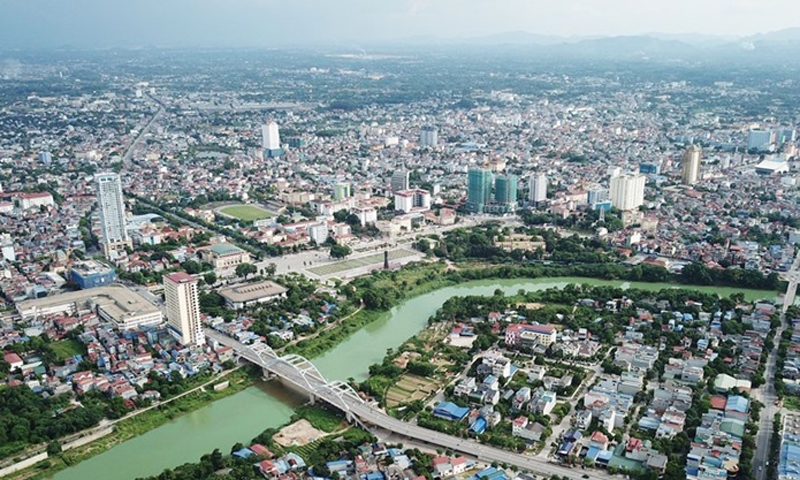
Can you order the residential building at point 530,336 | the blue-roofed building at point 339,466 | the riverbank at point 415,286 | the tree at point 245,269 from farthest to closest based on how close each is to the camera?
the tree at point 245,269
the riverbank at point 415,286
the residential building at point 530,336
the blue-roofed building at point 339,466

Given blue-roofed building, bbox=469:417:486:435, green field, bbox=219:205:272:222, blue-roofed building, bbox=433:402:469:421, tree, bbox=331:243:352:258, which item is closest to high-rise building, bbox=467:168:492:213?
tree, bbox=331:243:352:258

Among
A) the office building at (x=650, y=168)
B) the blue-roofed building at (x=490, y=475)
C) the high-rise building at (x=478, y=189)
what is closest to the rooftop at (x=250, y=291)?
the blue-roofed building at (x=490, y=475)

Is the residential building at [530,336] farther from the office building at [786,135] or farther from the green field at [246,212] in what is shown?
the office building at [786,135]

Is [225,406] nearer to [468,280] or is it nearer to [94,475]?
[94,475]

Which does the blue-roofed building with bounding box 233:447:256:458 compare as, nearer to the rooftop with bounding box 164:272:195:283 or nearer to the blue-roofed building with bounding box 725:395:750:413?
the rooftop with bounding box 164:272:195:283

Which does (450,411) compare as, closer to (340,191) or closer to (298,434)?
(298,434)

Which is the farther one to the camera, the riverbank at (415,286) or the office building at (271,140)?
the office building at (271,140)
